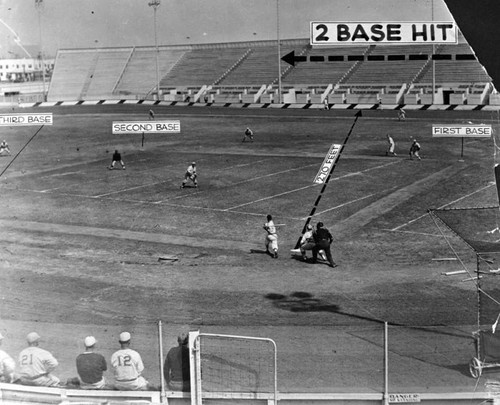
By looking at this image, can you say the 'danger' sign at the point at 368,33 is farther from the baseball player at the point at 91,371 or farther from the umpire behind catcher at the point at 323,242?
the umpire behind catcher at the point at 323,242

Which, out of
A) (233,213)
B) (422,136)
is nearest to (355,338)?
(233,213)

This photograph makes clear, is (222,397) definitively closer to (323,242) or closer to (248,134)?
(323,242)

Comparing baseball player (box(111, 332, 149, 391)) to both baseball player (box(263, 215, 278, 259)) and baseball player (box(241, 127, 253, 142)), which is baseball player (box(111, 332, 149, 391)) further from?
baseball player (box(241, 127, 253, 142))

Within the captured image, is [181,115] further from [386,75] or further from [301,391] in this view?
[301,391]

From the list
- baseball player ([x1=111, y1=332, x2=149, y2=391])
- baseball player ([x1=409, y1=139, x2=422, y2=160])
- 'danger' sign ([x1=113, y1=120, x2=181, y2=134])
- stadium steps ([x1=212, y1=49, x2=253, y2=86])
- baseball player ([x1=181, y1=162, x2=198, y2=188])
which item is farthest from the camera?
stadium steps ([x1=212, y1=49, x2=253, y2=86])

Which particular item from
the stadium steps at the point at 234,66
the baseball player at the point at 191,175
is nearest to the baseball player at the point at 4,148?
the baseball player at the point at 191,175

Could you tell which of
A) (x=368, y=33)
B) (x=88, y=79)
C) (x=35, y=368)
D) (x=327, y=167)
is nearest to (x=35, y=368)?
(x=35, y=368)

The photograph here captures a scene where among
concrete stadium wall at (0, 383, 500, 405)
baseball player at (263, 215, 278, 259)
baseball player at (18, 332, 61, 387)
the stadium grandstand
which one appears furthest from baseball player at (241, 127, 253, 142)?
concrete stadium wall at (0, 383, 500, 405)
